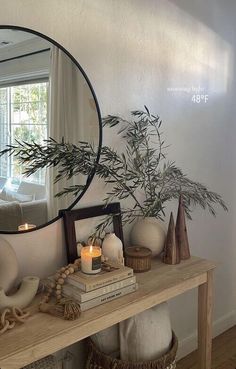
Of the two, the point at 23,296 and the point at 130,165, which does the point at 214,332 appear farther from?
the point at 23,296

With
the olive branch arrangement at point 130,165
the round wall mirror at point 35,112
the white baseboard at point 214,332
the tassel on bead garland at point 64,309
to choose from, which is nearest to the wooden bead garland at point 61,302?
the tassel on bead garland at point 64,309

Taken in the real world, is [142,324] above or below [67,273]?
below

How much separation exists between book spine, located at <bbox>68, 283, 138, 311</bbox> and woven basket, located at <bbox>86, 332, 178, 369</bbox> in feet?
1.21

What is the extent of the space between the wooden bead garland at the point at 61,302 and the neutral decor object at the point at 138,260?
292mm

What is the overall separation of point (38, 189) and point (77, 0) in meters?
0.86

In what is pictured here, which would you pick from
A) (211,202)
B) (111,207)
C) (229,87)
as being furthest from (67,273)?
(229,87)

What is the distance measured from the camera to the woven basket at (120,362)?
1.74 m

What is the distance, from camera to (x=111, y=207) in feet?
6.54

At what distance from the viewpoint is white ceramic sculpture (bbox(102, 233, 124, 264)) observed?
5.87 ft

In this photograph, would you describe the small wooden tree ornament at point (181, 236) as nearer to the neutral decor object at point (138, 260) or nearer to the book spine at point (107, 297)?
the neutral decor object at point (138, 260)

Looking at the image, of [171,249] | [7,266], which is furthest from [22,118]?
[171,249]

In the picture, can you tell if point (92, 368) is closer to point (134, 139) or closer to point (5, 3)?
point (134, 139)

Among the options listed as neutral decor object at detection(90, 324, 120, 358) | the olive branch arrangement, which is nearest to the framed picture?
the olive branch arrangement

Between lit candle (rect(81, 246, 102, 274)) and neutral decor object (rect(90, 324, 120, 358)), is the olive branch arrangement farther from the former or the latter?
neutral decor object (rect(90, 324, 120, 358))
